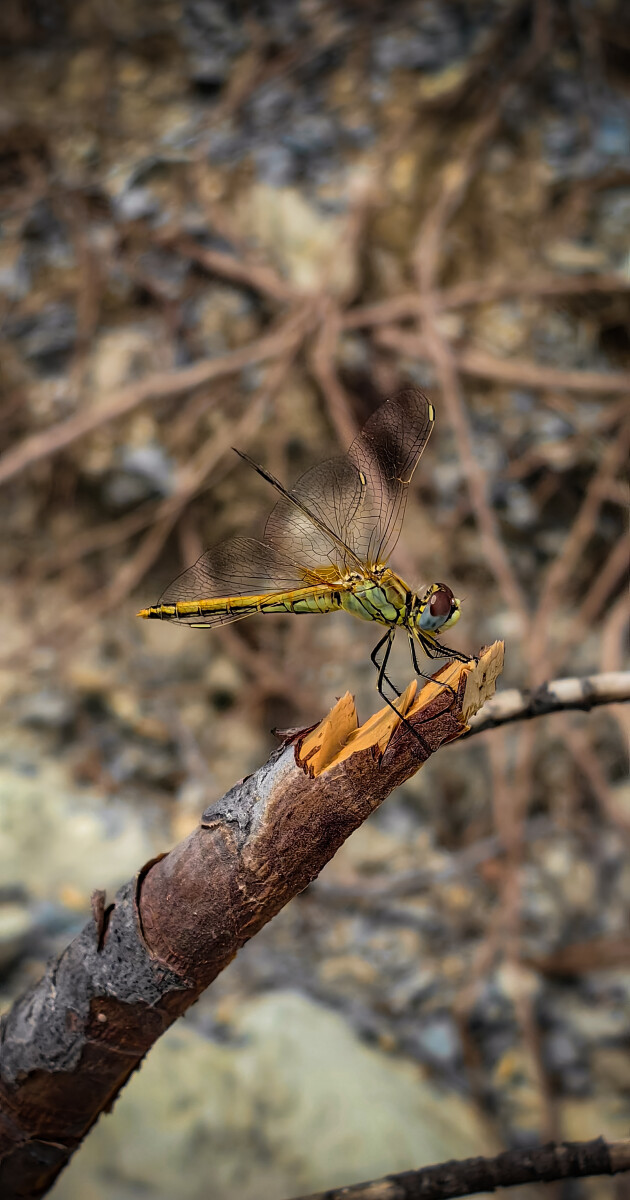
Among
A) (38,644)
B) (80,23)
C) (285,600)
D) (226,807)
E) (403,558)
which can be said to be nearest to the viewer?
(226,807)

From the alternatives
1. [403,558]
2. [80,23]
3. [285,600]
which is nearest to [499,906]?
[403,558]

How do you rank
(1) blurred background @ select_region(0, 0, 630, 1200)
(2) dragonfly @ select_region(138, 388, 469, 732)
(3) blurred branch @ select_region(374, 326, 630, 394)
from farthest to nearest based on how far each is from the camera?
(3) blurred branch @ select_region(374, 326, 630, 394)
(1) blurred background @ select_region(0, 0, 630, 1200)
(2) dragonfly @ select_region(138, 388, 469, 732)

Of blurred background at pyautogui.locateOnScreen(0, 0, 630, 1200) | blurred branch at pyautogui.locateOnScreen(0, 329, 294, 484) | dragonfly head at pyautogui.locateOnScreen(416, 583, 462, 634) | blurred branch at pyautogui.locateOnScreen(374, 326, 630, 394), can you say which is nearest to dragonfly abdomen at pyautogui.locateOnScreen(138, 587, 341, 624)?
dragonfly head at pyautogui.locateOnScreen(416, 583, 462, 634)

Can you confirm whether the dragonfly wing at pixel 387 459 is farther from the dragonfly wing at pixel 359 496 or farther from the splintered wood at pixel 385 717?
the splintered wood at pixel 385 717

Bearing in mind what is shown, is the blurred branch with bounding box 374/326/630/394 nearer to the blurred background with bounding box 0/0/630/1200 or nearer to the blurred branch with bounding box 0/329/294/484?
the blurred background with bounding box 0/0/630/1200

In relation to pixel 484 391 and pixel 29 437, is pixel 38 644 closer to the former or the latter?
pixel 29 437

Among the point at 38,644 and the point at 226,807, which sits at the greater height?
the point at 38,644

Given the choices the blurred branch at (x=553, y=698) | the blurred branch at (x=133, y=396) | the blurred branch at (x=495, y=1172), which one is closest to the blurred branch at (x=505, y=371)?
the blurred branch at (x=133, y=396)
